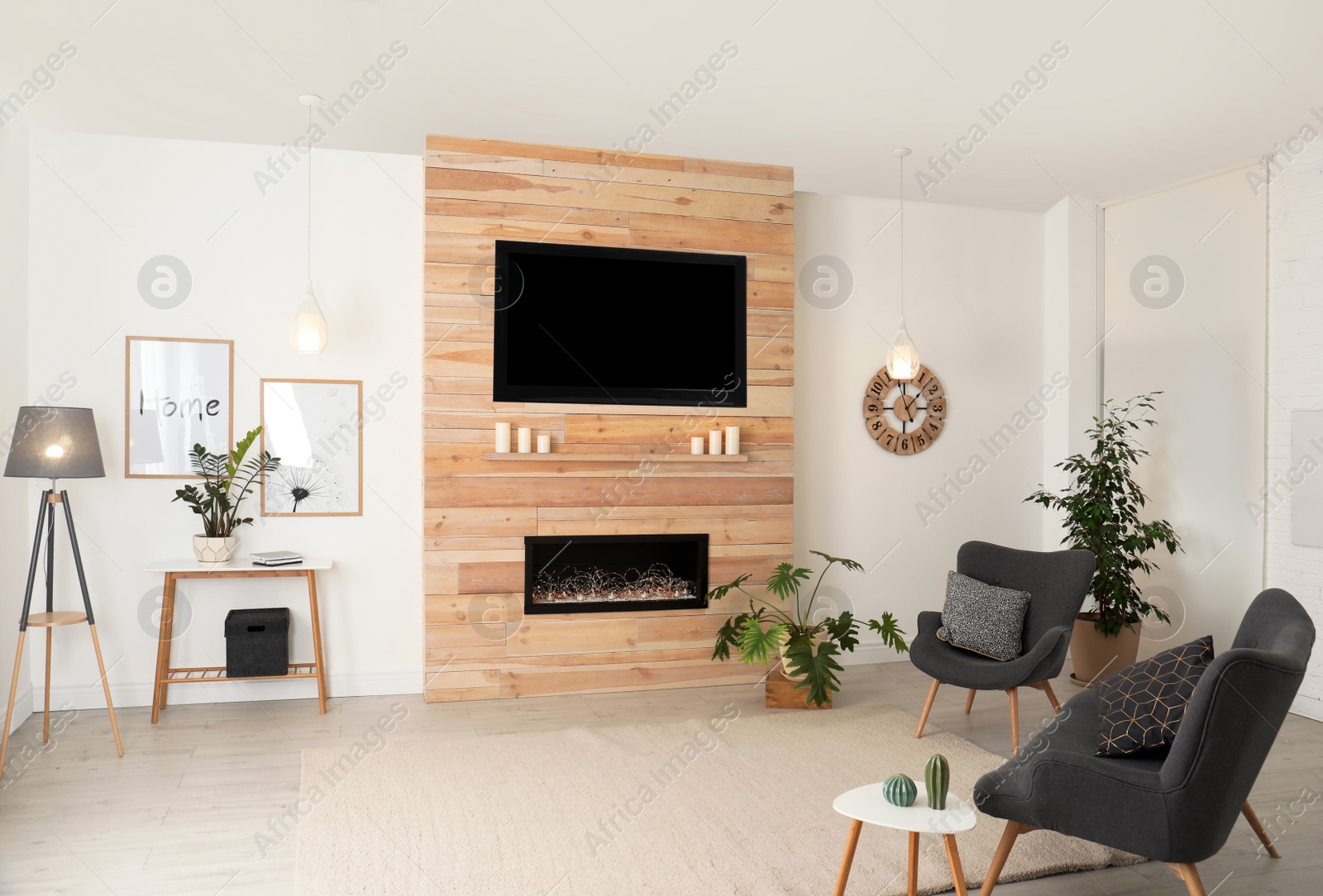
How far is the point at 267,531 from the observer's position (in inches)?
190

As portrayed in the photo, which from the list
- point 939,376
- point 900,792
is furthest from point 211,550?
point 939,376

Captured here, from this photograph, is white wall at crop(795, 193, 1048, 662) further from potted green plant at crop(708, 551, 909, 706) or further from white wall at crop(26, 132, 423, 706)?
white wall at crop(26, 132, 423, 706)

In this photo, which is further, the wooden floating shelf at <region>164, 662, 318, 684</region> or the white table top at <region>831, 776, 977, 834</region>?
the wooden floating shelf at <region>164, 662, 318, 684</region>

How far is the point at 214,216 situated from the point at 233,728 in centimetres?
259

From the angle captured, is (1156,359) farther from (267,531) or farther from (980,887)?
(267,531)

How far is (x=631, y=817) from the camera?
3.30 metres

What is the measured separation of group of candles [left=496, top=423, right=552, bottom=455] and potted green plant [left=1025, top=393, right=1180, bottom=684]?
2.94 metres

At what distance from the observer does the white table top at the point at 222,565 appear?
4359 millimetres

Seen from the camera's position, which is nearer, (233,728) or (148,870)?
(148,870)

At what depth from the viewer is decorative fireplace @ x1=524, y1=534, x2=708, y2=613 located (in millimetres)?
4988

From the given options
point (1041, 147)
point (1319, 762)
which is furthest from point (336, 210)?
point (1319, 762)

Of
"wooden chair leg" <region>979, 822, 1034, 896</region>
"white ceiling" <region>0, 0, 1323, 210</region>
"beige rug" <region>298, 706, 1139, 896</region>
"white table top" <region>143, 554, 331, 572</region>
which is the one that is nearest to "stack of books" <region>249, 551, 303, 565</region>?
"white table top" <region>143, 554, 331, 572</region>

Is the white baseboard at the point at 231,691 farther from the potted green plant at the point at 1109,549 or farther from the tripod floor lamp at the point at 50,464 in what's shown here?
the potted green plant at the point at 1109,549

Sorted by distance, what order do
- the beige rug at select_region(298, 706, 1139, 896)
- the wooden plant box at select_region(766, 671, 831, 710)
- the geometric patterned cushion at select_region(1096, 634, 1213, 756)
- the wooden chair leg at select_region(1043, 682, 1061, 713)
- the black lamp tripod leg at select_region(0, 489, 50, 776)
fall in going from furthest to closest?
the wooden plant box at select_region(766, 671, 831, 710) < the wooden chair leg at select_region(1043, 682, 1061, 713) < the black lamp tripod leg at select_region(0, 489, 50, 776) < the beige rug at select_region(298, 706, 1139, 896) < the geometric patterned cushion at select_region(1096, 634, 1213, 756)
